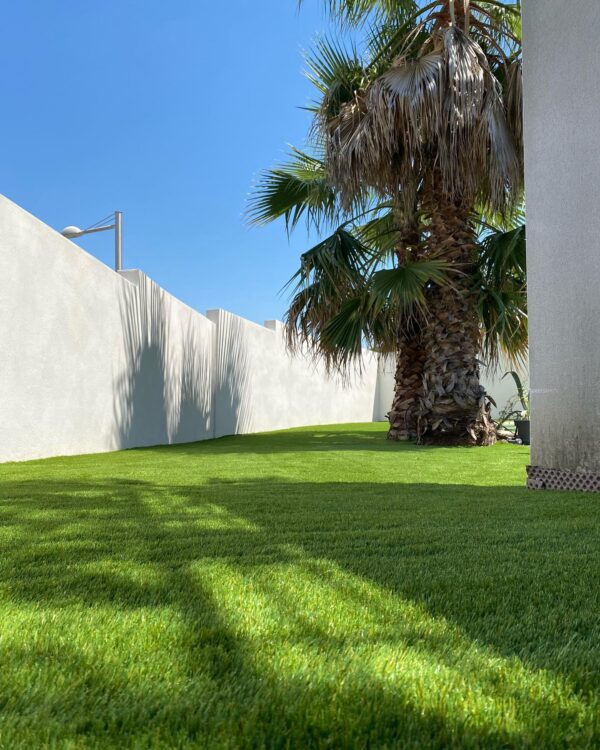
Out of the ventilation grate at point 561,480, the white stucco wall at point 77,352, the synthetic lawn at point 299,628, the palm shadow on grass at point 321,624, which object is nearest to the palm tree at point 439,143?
the white stucco wall at point 77,352

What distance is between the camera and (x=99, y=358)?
27.3ft

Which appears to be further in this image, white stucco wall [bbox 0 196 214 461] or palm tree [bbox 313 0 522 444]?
palm tree [bbox 313 0 522 444]

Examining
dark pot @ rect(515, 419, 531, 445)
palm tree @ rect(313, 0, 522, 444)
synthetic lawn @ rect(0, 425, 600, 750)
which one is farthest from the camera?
dark pot @ rect(515, 419, 531, 445)

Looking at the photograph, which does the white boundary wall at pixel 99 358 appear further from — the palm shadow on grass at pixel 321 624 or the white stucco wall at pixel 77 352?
the palm shadow on grass at pixel 321 624

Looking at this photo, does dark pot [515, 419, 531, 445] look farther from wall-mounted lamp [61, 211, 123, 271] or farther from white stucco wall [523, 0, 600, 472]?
wall-mounted lamp [61, 211, 123, 271]

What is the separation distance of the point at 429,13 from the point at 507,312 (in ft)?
13.6

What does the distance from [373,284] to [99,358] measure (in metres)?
3.72

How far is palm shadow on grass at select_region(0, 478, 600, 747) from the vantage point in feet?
3.31

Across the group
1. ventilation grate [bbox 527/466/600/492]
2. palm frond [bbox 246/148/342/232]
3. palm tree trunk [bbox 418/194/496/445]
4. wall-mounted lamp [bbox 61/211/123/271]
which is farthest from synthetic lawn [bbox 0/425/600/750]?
wall-mounted lamp [bbox 61/211/123/271]

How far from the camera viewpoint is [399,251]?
31.6ft

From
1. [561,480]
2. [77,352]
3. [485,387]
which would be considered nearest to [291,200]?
[77,352]

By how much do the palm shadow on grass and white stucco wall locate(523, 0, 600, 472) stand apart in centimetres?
142

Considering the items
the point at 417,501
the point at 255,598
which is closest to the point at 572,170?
the point at 417,501

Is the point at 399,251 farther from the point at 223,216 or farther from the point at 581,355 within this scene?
the point at 223,216
